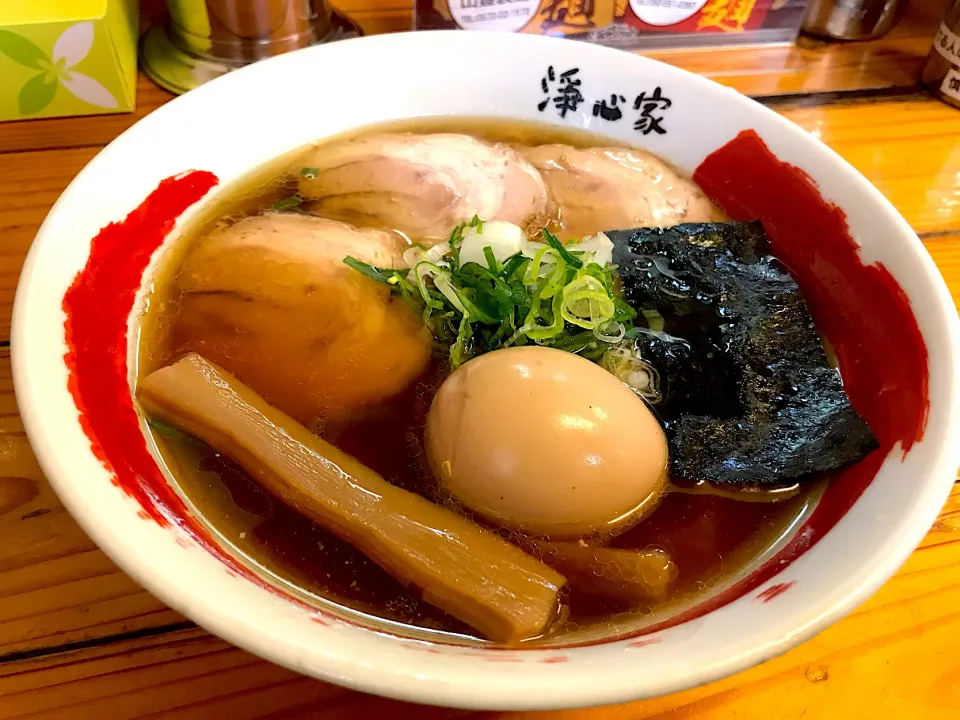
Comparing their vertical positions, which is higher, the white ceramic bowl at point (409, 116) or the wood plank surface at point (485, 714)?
the white ceramic bowl at point (409, 116)

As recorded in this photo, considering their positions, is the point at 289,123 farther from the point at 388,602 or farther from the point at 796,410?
the point at 796,410

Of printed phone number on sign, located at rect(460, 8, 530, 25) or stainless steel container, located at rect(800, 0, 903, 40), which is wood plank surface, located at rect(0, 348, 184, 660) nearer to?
printed phone number on sign, located at rect(460, 8, 530, 25)

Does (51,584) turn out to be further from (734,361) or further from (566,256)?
(734,361)

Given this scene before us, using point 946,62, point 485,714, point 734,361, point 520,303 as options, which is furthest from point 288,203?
point 946,62

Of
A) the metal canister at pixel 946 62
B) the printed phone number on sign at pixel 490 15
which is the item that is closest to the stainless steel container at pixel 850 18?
the metal canister at pixel 946 62

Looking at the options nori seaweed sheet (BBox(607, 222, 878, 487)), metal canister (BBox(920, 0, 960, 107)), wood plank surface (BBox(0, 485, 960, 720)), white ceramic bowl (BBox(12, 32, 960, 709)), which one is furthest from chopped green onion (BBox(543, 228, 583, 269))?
metal canister (BBox(920, 0, 960, 107))

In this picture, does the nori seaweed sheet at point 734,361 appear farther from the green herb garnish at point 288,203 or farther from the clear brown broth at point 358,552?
the green herb garnish at point 288,203
